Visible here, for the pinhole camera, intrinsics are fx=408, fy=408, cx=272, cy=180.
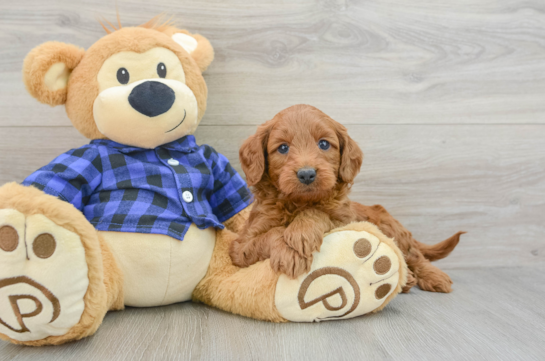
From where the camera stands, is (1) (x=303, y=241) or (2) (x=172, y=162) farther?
(2) (x=172, y=162)

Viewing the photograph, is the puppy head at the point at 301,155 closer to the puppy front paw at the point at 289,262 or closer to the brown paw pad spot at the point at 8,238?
the puppy front paw at the point at 289,262

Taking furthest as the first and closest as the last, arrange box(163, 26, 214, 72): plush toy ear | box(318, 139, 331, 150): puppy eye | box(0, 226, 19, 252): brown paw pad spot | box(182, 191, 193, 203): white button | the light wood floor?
1. the light wood floor
2. box(163, 26, 214, 72): plush toy ear
3. box(182, 191, 193, 203): white button
4. box(318, 139, 331, 150): puppy eye
5. box(0, 226, 19, 252): brown paw pad spot

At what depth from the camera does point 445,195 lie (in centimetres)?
174

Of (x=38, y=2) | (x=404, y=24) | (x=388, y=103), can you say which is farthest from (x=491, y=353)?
(x=38, y=2)

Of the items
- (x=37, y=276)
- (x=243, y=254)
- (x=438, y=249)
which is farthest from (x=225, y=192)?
(x=438, y=249)

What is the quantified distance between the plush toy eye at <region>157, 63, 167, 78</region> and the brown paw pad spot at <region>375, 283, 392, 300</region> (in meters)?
0.89

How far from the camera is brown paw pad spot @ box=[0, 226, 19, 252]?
2.89 feet

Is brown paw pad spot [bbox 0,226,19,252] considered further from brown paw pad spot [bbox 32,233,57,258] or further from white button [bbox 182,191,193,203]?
white button [bbox 182,191,193,203]

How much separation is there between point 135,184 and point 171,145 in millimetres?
181

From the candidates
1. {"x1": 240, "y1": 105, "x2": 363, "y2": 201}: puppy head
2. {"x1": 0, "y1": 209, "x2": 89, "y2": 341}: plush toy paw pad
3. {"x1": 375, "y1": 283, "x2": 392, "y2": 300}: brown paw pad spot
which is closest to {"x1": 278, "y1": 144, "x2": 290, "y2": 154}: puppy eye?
{"x1": 240, "y1": 105, "x2": 363, "y2": 201}: puppy head

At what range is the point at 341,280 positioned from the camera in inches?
41.9

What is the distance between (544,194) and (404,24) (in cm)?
96

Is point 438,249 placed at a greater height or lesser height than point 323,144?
lesser

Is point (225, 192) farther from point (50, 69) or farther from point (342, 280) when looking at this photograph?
point (50, 69)
